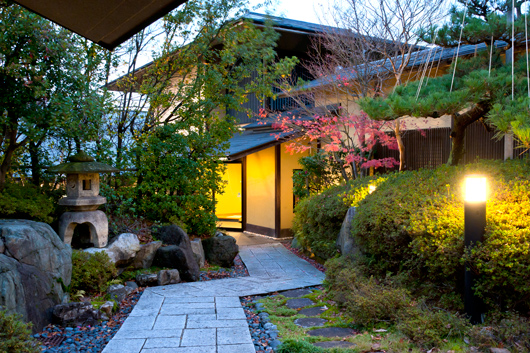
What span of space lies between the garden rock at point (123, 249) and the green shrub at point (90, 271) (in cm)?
31

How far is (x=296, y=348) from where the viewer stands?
3932mm

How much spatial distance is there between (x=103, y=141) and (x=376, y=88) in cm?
616

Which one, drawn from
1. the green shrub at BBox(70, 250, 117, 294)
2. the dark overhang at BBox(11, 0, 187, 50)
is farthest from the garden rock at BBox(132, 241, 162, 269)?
the dark overhang at BBox(11, 0, 187, 50)

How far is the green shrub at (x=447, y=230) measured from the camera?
4.18m

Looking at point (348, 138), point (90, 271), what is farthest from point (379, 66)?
point (90, 271)

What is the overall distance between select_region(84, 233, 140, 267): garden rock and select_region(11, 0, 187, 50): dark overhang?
4.80 m

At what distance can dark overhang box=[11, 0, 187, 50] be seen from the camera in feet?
7.69

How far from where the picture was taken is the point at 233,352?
417cm

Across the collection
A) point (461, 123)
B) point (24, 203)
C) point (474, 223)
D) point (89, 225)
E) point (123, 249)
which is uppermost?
point (461, 123)

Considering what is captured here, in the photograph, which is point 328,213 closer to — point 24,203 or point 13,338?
point 24,203

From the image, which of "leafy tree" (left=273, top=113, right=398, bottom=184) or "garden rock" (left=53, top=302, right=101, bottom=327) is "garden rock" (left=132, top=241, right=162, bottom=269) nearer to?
"garden rock" (left=53, top=302, right=101, bottom=327)

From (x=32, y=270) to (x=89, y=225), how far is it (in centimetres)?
195

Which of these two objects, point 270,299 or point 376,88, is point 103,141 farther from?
point 376,88

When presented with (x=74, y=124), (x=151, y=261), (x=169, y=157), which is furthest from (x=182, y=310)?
(x=169, y=157)
